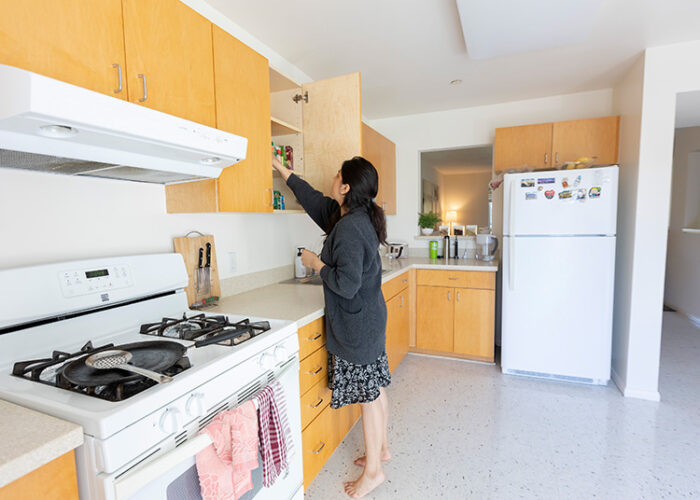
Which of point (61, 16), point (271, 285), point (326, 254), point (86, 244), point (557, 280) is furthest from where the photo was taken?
point (557, 280)

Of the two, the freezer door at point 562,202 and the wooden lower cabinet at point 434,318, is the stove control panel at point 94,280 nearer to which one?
the wooden lower cabinet at point 434,318

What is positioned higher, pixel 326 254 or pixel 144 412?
pixel 326 254

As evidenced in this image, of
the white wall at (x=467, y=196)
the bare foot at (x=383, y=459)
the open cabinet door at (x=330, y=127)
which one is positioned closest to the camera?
the bare foot at (x=383, y=459)

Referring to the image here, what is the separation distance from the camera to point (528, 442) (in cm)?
202

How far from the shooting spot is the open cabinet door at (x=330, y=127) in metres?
1.97

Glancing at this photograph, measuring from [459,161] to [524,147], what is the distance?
3.73ft

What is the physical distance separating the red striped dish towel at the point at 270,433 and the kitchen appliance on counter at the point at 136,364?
2.2 inches

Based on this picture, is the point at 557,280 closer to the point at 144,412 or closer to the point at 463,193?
the point at 463,193

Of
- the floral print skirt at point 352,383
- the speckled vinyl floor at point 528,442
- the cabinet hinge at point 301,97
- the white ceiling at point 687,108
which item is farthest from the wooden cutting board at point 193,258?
the white ceiling at point 687,108

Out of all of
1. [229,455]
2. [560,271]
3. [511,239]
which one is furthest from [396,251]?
[229,455]

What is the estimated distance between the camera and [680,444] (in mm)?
1987

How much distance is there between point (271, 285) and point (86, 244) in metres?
1.10

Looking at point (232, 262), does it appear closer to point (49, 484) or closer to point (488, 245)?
point (49, 484)

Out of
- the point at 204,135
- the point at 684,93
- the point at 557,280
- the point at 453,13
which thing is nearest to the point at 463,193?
the point at 557,280
